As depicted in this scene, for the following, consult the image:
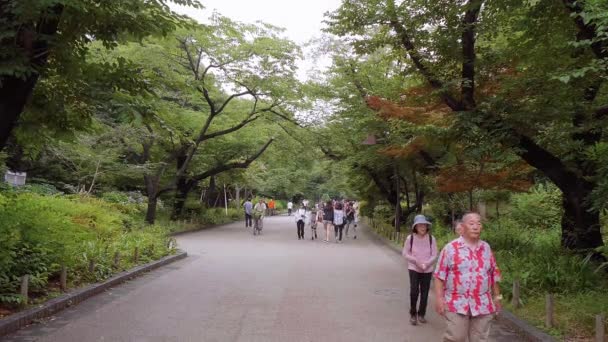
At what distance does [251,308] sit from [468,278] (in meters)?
4.35

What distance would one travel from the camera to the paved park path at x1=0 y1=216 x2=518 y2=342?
636 cm

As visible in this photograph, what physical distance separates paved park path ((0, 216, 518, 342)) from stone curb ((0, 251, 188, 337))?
0.44 ft

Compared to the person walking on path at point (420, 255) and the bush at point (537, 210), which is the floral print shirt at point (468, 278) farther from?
the bush at point (537, 210)

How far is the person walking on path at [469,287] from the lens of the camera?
4398 mm

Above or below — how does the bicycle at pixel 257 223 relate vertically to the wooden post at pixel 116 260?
above

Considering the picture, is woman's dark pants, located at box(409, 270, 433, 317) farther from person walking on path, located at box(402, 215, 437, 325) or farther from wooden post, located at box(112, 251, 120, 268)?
wooden post, located at box(112, 251, 120, 268)

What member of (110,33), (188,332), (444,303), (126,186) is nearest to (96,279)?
(188,332)

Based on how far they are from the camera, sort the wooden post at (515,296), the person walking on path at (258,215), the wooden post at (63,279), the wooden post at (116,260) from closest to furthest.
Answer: the wooden post at (515,296) → the wooden post at (63,279) → the wooden post at (116,260) → the person walking on path at (258,215)

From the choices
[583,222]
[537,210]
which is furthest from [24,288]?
[537,210]

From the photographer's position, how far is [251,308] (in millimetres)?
7926

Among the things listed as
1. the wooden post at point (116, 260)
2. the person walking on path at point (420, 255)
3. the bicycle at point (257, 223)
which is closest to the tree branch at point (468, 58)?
the person walking on path at point (420, 255)

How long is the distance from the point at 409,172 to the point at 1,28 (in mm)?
19119

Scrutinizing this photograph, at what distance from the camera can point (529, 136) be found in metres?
9.59

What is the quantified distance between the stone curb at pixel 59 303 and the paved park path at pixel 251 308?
13cm
